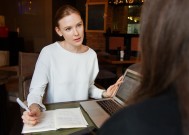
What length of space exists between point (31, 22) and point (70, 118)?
647 cm

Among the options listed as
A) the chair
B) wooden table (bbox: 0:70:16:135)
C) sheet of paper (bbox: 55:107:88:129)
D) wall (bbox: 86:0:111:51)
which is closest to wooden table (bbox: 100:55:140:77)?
wooden table (bbox: 0:70:16:135)

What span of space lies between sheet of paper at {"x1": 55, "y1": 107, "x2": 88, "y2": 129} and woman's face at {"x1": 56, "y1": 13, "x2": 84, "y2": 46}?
Result: 0.42m

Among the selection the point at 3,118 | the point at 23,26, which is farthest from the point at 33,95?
the point at 23,26

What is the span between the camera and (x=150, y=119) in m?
0.46

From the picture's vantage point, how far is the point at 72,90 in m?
1.59

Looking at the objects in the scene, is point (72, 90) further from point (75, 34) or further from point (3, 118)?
point (3, 118)

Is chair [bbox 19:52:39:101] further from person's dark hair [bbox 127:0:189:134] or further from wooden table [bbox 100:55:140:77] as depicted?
wooden table [bbox 100:55:140:77]

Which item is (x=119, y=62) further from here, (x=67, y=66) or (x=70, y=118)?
(x=70, y=118)

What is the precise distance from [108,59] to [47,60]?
2.95 m

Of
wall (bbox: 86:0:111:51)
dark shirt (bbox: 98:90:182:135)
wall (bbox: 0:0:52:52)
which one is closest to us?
dark shirt (bbox: 98:90:182:135)

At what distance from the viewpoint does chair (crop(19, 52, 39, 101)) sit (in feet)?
5.38

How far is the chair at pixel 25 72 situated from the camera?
5.38 feet

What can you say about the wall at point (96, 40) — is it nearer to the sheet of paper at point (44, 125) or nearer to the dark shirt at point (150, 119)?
the sheet of paper at point (44, 125)

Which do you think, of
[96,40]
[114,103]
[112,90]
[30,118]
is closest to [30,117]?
[30,118]
